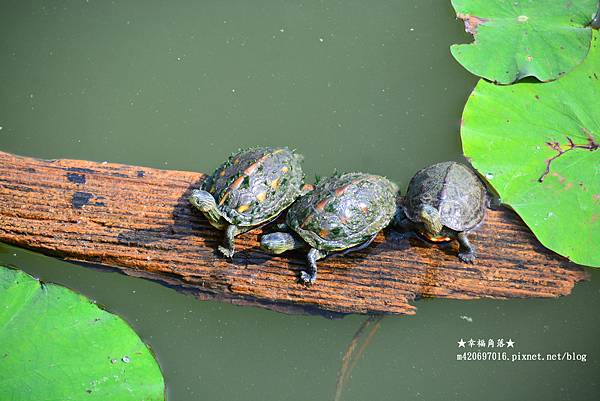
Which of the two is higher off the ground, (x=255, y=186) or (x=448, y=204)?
(x=255, y=186)

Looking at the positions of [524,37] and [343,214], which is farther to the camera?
[524,37]

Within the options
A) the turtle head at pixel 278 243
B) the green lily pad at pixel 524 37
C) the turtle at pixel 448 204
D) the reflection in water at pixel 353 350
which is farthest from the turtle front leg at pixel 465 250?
the green lily pad at pixel 524 37

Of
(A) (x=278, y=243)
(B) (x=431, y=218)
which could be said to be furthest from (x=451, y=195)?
(A) (x=278, y=243)

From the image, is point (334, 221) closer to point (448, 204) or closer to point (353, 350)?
point (448, 204)

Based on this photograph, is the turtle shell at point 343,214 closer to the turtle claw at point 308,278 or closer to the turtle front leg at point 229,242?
the turtle claw at point 308,278

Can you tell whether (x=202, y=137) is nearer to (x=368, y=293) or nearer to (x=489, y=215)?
(x=368, y=293)

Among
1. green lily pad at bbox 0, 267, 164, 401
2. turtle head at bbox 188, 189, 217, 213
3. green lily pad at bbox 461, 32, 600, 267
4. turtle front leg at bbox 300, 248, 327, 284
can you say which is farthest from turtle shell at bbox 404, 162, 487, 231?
green lily pad at bbox 0, 267, 164, 401

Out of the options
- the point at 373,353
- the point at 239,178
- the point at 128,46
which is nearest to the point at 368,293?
the point at 373,353
